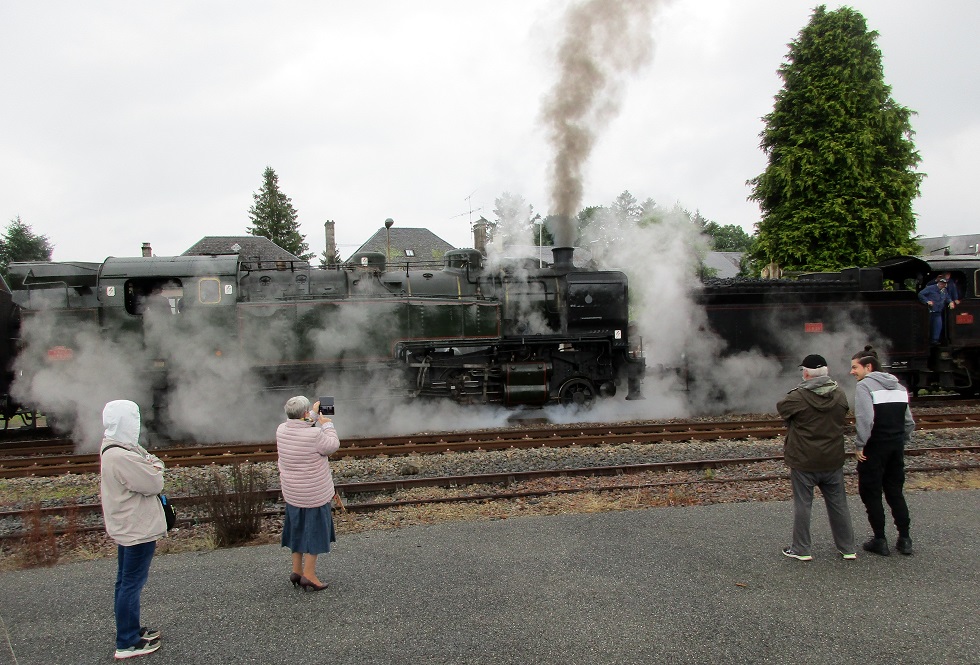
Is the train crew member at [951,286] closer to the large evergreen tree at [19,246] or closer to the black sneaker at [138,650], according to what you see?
the black sneaker at [138,650]

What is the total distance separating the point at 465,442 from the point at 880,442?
6380mm

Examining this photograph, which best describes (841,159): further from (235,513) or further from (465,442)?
(235,513)

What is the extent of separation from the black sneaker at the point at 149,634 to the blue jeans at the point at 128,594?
0.08m

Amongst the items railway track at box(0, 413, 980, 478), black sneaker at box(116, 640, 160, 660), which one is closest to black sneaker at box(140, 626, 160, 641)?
→ black sneaker at box(116, 640, 160, 660)

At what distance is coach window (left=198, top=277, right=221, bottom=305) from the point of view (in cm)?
1104

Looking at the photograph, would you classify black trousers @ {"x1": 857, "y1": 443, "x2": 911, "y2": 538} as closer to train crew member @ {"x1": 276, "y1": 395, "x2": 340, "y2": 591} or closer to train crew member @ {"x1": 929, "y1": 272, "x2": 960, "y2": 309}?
train crew member @ {"x1": 276, "y1": 395, "x2": 340, "y2": 591}

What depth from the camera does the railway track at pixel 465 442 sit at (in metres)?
9.73

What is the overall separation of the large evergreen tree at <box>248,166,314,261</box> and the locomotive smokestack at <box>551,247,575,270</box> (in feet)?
155

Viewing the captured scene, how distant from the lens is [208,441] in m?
11.7

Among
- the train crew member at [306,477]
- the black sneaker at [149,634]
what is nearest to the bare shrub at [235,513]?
the train crew member at [306,477]

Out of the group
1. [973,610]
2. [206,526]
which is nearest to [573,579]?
[973,610]

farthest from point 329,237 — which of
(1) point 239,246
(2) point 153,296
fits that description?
(2) point 153,296

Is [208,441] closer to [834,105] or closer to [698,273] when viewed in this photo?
[698,273]

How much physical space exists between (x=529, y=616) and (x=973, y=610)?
9.93 ft
